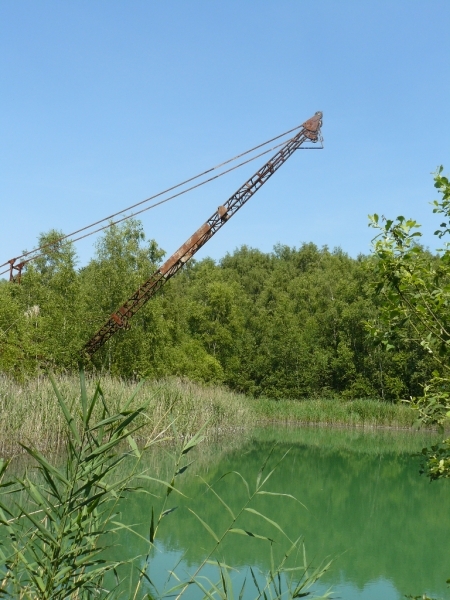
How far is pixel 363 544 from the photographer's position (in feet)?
24.3

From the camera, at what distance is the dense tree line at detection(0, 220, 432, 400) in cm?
1747

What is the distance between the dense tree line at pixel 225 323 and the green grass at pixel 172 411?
1.49m

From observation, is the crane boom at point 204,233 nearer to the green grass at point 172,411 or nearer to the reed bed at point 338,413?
the green grass at point 172,411

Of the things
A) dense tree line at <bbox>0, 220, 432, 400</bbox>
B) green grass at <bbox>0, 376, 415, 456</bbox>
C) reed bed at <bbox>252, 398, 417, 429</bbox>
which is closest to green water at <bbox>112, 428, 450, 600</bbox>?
green grass at <bbox>0, 376, 415, 456</bbox>

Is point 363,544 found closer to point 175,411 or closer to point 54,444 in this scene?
point 54,444

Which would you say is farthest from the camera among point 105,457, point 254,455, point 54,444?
point 254,455

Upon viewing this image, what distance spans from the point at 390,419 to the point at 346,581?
52.3 feet

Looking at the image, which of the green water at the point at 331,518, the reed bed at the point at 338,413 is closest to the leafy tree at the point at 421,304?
the green water at the point at 331,518

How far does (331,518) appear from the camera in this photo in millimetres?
8586

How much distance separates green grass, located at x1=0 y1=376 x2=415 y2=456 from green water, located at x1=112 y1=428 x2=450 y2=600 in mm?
683

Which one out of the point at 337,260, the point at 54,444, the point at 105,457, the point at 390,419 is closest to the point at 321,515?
the point at 54,444

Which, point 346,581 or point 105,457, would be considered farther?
point 346,581

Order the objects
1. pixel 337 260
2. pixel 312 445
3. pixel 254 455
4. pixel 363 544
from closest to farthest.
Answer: pixel 363 544
pixel 254 455
pixel 312 445
pixel 337 260

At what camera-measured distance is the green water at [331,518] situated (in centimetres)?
584
